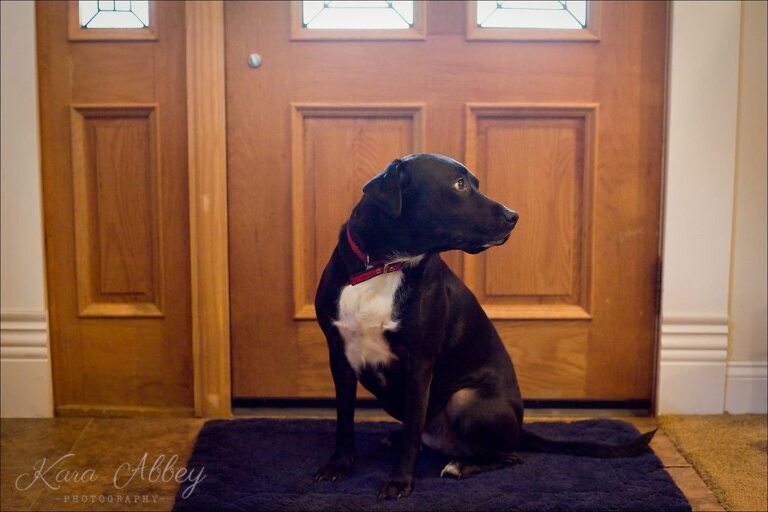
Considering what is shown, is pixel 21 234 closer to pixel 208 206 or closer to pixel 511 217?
pixel 208 206

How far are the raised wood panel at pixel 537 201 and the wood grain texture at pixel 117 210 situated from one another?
2.78 ft

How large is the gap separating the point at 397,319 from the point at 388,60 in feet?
2.80

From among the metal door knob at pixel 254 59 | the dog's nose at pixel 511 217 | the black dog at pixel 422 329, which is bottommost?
the black dog at pixel 422 329

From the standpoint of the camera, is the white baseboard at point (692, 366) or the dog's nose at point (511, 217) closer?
the dog's nose at point (511, 217)

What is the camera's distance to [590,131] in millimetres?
2248

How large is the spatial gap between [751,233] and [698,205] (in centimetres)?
18

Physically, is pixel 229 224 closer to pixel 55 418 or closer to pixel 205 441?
pixel 205 441

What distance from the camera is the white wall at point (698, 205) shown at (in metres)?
2.18

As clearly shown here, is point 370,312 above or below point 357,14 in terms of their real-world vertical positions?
below

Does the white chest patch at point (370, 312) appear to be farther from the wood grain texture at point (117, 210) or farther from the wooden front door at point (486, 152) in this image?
the wood grain texture at point (117, 210)

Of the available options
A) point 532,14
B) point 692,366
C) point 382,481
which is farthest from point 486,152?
point 382,481

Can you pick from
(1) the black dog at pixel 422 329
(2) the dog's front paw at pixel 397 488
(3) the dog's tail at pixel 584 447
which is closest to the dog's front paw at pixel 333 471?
(1) the black dog at pixel 422 329

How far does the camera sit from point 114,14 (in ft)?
7.34

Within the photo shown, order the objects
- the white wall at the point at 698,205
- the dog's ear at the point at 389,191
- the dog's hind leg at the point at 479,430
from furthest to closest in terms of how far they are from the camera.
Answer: the white wall at the point at 698,205 < the dog's hind leg at the point at 479,430 < the dog's ear at the point at 389,191
